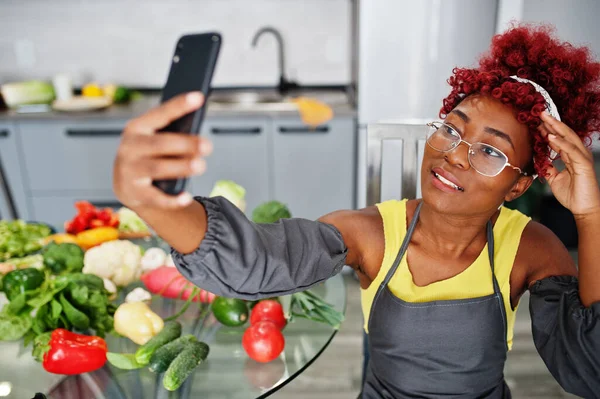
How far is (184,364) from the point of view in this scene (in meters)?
1.09

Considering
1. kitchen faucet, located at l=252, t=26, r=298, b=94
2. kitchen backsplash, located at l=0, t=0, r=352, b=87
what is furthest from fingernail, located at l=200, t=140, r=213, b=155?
kitchen backsplash, located at l=0, t=0, r=352, b=87

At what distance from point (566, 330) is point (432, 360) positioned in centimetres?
29

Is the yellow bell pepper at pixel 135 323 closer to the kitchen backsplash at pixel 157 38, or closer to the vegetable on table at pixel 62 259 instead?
the vegetable on table at pixel 62 259

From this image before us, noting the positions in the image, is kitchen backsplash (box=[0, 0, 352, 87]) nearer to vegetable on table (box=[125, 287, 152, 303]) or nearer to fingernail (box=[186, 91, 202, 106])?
vegetable on table (box=[125, 287, 152, 303])

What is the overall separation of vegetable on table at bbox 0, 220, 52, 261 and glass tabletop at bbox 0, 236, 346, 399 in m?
0.38

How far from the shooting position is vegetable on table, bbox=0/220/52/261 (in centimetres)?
153

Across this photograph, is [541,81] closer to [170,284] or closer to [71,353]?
[170,284]

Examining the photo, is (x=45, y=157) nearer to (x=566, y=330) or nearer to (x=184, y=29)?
(x=184, y=29)

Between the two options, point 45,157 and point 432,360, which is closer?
point 432,360

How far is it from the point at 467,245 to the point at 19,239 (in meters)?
1.20

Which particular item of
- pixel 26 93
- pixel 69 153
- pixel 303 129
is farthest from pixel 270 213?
pixel 26 93

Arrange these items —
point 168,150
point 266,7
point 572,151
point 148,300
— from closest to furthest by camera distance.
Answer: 1. point 168,150
2. point 572,151
3. point 148,300
4. point 266,7

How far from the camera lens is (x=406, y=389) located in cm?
122

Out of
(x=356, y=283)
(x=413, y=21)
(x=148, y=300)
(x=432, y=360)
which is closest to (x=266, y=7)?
(x=413, y=21)
